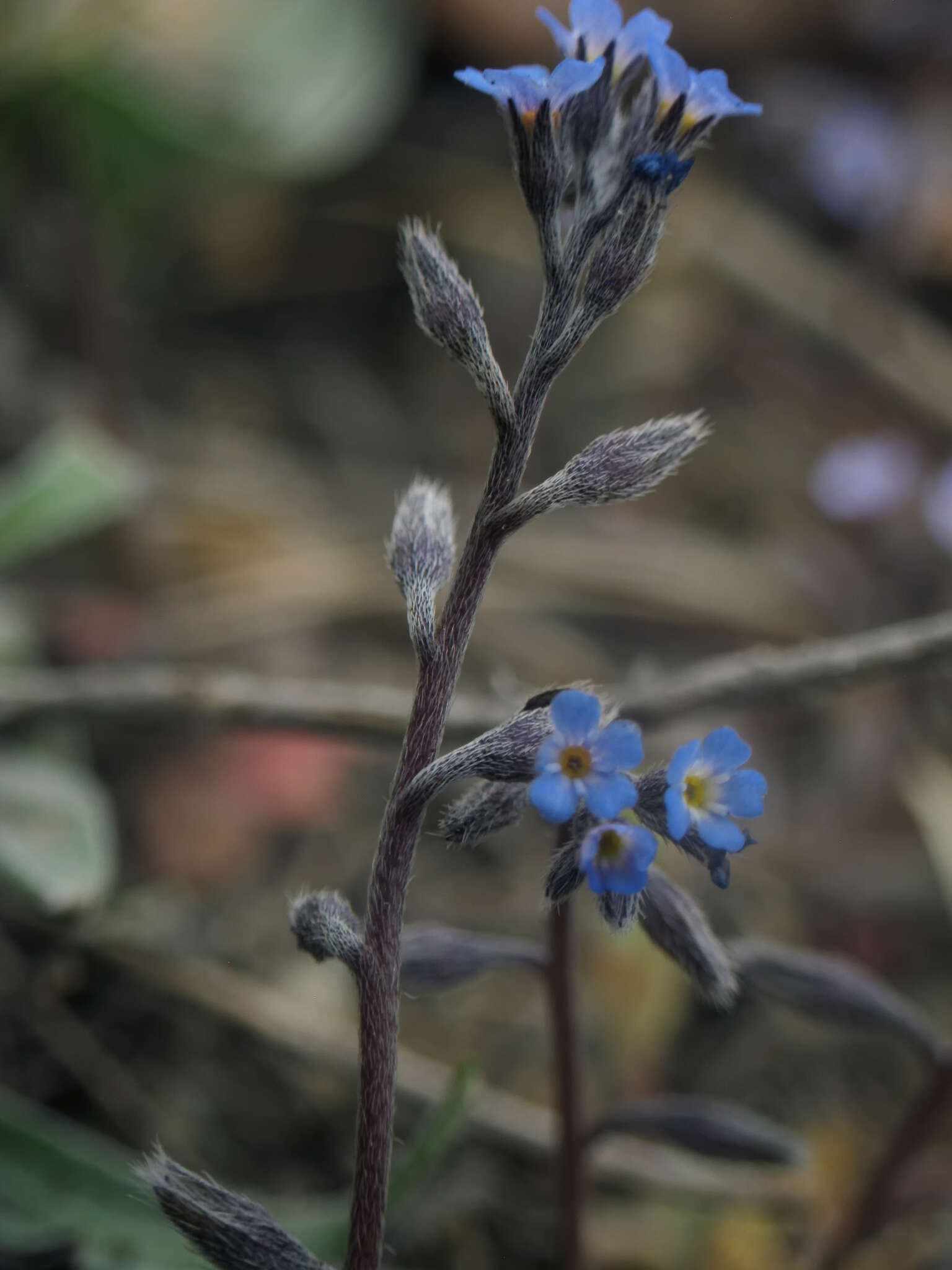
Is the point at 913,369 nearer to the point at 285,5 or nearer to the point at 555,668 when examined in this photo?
the point at 555,668

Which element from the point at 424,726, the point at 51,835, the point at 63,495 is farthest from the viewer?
the point at 63,495

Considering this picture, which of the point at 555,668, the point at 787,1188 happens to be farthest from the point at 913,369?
the point at 787,1188

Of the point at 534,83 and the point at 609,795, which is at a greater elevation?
the point at 534,83

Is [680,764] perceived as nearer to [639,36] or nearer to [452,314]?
[452,314]

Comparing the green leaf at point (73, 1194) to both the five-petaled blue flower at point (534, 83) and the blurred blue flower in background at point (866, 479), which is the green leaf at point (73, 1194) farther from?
the blurred blue flower in background at point (866, 479)

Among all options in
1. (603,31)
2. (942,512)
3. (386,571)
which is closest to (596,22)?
(603,31)

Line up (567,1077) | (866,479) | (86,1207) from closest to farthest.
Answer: (567,1077) → (86,1207) → (866,479)

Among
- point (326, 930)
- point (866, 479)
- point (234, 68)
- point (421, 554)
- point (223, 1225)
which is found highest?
point (234, 68)
